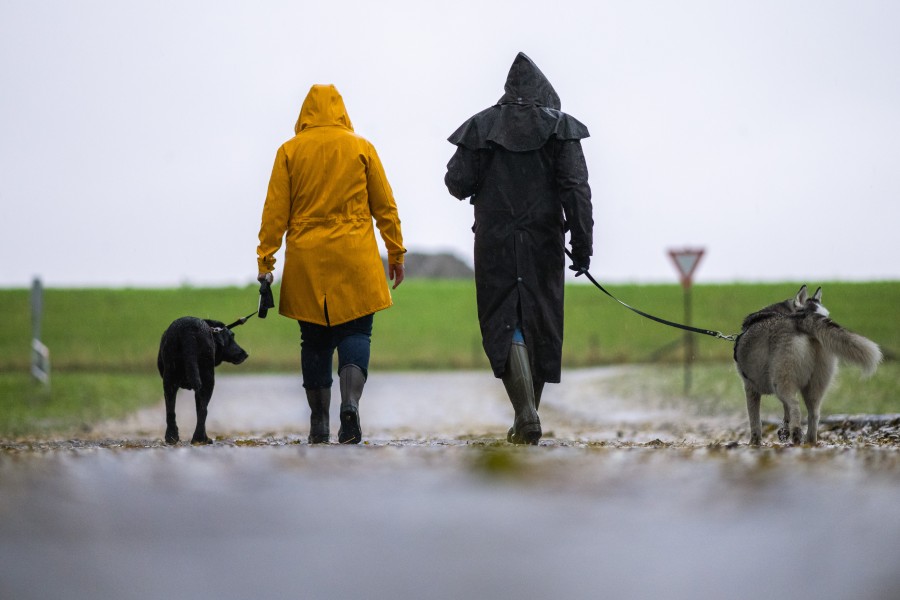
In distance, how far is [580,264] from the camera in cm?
809

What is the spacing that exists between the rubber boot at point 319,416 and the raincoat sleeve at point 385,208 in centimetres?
108

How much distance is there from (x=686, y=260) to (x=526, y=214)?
627 inches

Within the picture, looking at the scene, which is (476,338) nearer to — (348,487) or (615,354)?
(615,354)

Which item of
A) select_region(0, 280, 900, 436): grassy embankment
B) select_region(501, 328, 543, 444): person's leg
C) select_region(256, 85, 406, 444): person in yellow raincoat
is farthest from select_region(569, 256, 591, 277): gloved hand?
select_region(0, 280, 900, 436): grassy embankment

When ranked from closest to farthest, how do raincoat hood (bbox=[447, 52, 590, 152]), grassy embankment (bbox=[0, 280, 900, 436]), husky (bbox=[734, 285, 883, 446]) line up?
husky (bbox=[734, 285, 883, 446]) → raincoat hood (bbox=[447, 52, 590, 152]) → grassy embankment (bbox=[0, 280, 900, 436])

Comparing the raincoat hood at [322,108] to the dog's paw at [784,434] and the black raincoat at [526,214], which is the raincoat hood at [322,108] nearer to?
the black raincoat at [526,214]

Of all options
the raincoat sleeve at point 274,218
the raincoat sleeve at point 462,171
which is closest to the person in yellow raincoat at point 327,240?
the raincoat sleeve at point 274,218

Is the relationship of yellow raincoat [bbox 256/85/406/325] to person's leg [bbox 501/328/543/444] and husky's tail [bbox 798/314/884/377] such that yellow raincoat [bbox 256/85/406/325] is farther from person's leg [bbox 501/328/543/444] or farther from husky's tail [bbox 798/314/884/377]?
husky's tail [bbox 798/314/884/377]

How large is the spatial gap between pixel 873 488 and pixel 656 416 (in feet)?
42.6

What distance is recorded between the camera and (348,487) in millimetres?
4988

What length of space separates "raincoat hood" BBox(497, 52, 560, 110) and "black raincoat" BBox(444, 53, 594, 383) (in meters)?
0.04

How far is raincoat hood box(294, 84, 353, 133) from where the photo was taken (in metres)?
8.45

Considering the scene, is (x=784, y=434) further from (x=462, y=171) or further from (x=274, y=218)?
(x=274, y=218)

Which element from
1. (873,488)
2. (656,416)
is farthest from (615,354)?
(873,488)
